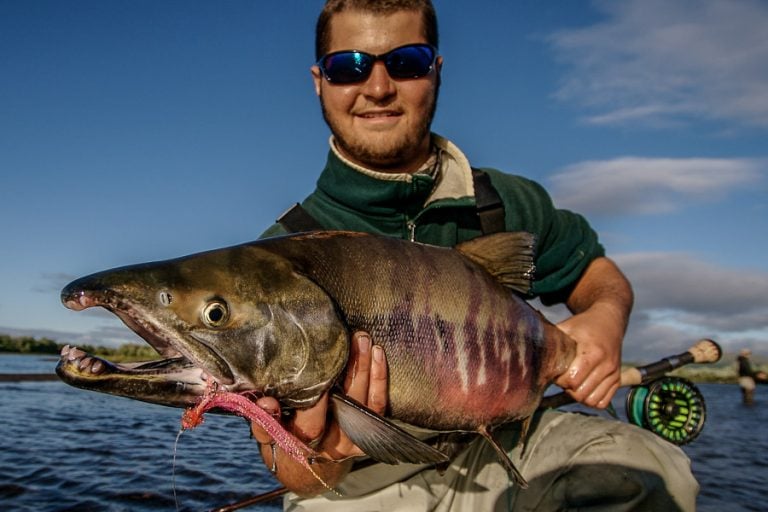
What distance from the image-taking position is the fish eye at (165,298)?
198cm

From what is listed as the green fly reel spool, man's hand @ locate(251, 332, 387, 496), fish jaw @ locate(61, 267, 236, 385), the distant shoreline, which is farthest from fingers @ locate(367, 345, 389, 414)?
the distant shoreline

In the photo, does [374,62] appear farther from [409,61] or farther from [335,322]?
[335,322]

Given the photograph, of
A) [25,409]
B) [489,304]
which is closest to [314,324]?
[489,304]

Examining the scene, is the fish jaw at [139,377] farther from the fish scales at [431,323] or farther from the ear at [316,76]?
the ear at [316,76]

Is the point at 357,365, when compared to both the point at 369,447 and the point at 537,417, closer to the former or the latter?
the point at 369,447

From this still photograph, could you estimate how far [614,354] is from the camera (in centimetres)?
336

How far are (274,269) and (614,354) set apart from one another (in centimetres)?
205

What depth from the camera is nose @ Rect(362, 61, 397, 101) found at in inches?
157

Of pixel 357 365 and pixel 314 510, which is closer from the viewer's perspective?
pixel 357 365

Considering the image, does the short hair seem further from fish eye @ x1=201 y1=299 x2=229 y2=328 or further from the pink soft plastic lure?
the pink soft plastic lure

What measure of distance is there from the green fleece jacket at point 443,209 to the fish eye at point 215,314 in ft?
6.34

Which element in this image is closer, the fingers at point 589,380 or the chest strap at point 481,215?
the fingers at point 589,380

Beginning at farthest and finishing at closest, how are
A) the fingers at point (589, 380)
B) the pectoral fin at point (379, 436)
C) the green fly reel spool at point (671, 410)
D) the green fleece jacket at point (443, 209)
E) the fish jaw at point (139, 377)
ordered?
the green fly reel spool at point (671, 410)
the green fleece jacket at point (443, 209)
the fingers at point (589, 380)
the pectoral fin at point (379, 436)
the fish jaw at point (139, 377)

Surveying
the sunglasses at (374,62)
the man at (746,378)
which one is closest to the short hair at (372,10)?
the sunglasses at (374,62)
